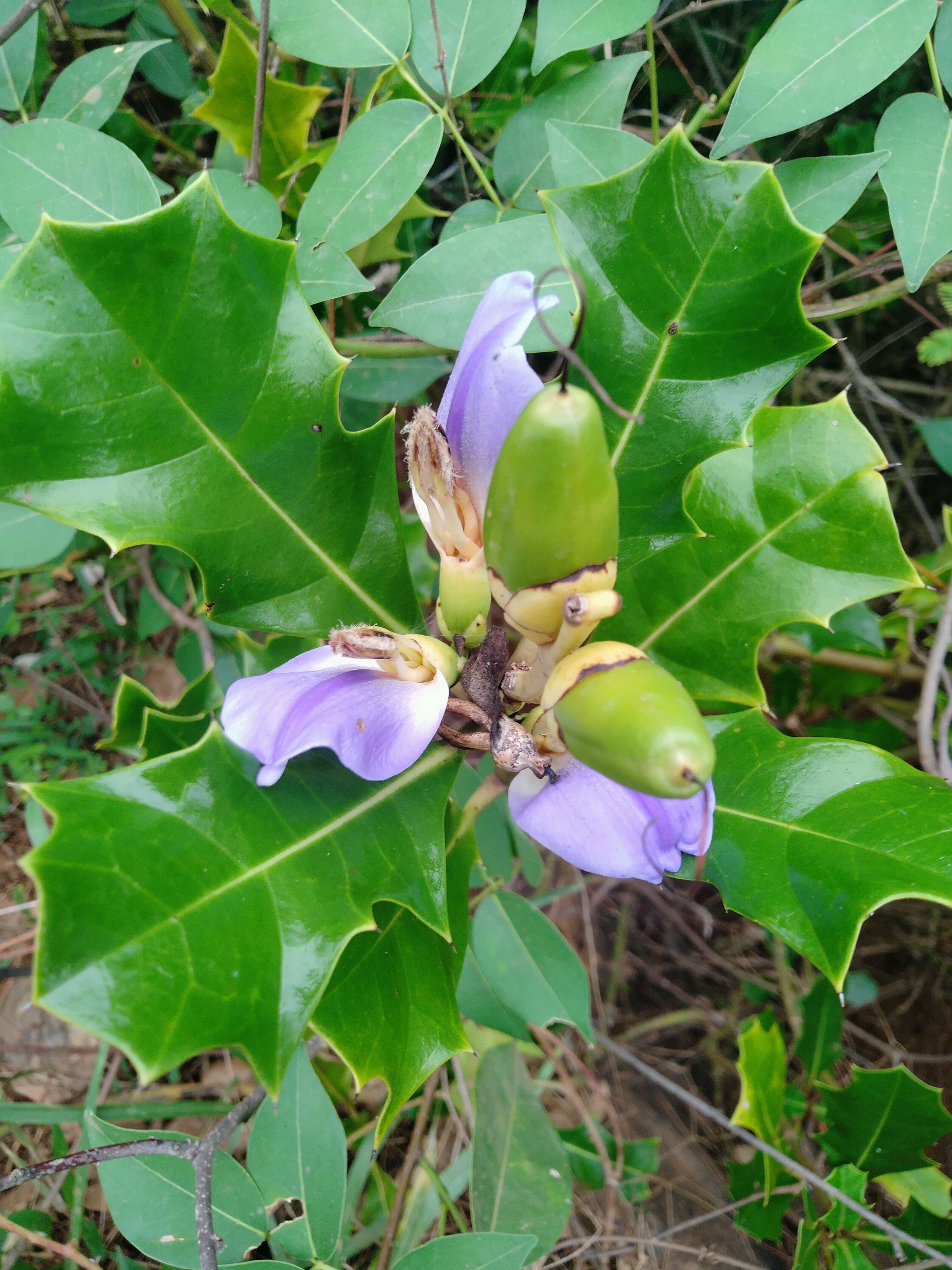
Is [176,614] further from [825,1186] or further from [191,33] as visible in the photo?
[825,1186]

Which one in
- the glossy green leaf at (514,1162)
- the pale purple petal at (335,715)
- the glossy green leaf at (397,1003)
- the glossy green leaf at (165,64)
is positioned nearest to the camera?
the pale purple petal at (335,715)

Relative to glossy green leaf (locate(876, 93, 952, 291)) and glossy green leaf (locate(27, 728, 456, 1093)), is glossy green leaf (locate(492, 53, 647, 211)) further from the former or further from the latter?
glossy green leaf (locate(27, 728, 456, 1093))

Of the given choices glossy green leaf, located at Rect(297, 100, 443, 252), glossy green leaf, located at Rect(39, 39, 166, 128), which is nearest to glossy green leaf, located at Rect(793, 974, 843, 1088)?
glossy green leaf, located at Rect(297, 100, 443, 252)

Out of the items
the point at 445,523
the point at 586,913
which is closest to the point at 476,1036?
the point at 586,913

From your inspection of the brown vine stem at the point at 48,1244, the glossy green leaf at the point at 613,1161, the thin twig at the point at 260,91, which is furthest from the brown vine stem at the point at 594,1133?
the thin twig at the point at 260,91

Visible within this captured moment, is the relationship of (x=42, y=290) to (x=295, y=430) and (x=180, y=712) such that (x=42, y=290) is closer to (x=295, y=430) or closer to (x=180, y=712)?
(x=295, y=430)

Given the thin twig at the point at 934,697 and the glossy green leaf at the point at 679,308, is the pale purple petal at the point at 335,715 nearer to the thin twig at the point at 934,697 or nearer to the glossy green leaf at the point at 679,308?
the glossy green leaf at the point at 679,308
